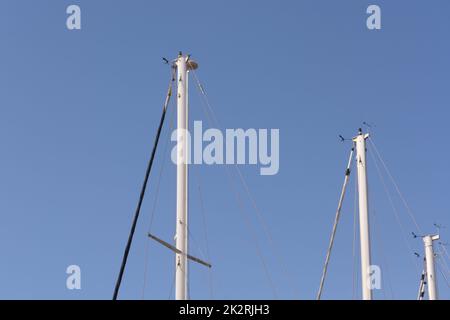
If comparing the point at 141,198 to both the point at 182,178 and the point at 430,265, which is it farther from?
the point at 430,265

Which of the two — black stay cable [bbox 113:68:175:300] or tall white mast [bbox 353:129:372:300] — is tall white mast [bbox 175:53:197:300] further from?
tall white mast [bbox 353:129:372:300]

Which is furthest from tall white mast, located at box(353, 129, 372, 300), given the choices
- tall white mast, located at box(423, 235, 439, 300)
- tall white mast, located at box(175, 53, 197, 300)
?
tall white mast, located at box(423, 235, 439, 300)

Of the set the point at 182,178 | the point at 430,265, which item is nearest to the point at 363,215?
the point at 182,178

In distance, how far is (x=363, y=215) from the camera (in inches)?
1839

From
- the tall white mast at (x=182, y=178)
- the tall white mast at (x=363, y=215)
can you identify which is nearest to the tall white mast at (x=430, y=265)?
the tall white mast at (x=363, y=215)

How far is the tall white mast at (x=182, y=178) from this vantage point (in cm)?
3512

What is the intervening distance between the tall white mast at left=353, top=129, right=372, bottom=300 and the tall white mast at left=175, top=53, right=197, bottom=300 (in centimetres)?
1187

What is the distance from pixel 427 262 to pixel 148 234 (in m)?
35.5

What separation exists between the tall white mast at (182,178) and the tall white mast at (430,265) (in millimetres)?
31392

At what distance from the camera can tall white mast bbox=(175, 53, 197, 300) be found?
115 feet

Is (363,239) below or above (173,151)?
below
